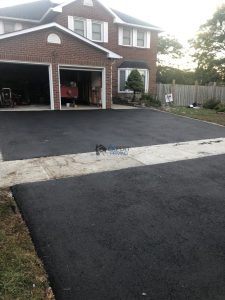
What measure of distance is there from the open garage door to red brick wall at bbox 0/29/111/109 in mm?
879

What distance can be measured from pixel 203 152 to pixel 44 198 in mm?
4902

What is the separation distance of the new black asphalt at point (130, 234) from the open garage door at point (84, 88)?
45.0 feet

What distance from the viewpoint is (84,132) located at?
1026 cm

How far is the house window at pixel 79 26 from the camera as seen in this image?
21.0 m

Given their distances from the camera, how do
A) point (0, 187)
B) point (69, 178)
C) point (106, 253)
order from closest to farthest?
point (106, 253) < point (0, 187) < point (69, 178)

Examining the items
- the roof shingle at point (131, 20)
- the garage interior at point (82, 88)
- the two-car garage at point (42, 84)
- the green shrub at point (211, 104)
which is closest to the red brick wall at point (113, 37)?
the roof shingle at point (131, 20)

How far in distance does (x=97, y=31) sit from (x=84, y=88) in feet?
14.7

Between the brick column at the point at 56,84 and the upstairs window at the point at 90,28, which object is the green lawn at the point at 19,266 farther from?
the upstairs window at the point at 90,28

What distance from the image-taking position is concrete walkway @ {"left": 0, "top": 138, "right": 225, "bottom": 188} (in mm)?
5562

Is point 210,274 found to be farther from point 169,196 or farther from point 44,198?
point 44,198

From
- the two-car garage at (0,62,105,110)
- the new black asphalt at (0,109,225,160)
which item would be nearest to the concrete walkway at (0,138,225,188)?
the new black asphalt at (0,109,225,160)

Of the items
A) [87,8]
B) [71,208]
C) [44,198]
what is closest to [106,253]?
[71,208]

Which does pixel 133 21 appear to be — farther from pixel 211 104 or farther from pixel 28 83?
pixel 28 83

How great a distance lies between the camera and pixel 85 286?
262cm
